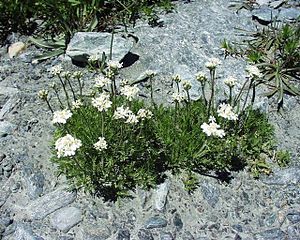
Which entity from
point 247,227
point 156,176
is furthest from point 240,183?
point 156,176

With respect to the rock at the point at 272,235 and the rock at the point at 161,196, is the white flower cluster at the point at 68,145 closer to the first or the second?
the rock at the point at 161,196

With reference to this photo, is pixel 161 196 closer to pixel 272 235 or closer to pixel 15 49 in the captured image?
pixel 272 235

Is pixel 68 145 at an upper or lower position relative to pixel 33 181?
upper

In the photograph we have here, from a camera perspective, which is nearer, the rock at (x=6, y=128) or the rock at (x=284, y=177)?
the rock at (x=284, y=177)

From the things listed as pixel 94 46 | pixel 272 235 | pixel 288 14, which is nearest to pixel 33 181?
pixel 94 46

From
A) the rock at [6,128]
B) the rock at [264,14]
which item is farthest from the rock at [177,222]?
the rock at [264,14]
